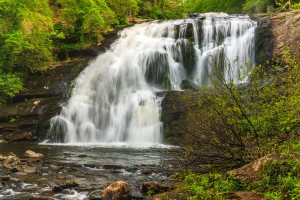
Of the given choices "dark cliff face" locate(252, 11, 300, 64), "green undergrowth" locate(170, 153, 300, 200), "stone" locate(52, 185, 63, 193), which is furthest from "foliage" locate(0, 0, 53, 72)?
"green undergrowth" locate(170, 153, 300, 200)

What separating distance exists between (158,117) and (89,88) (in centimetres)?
667

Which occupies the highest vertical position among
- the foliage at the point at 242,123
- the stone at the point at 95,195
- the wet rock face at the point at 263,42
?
the wet rock face at the point at 263,42

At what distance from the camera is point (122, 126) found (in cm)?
2028

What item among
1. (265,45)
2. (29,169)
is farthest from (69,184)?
(265,45)

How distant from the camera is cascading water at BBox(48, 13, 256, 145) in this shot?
66.2 feet

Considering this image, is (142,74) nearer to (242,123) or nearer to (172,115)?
(172,115)

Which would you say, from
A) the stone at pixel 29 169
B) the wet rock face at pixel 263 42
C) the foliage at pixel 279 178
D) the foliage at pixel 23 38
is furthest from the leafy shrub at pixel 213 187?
the foliage at pixel 23 38

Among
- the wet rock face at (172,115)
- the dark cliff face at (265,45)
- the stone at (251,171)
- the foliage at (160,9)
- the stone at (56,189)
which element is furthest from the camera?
the foliage at (160,9)

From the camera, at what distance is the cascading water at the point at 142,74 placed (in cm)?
2017

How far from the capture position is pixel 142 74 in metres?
24.1

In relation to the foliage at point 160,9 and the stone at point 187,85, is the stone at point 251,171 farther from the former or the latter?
the foliage at point 160,9

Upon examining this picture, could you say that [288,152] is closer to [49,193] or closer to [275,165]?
[275,165]

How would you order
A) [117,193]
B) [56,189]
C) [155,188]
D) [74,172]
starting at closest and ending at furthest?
[117,193], [155,188], [56,189], [74,172]

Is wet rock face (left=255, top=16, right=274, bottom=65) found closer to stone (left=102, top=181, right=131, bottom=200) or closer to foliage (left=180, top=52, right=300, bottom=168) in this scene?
foliage (left=180, top=52, right=300, bottom=168)
